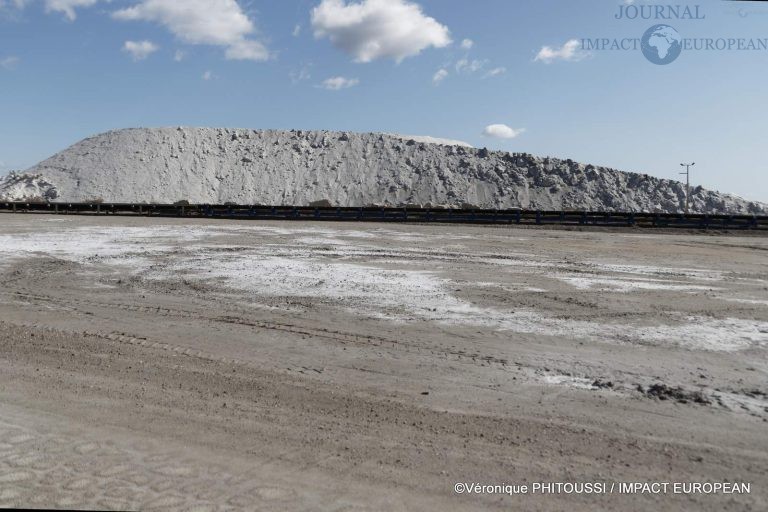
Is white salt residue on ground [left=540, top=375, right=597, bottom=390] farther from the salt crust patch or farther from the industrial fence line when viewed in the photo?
the industrial fence line

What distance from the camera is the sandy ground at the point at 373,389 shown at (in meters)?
3.85

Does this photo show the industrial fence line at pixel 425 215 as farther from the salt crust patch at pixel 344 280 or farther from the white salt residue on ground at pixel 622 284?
the white salt residue on ground at pixel 622 284

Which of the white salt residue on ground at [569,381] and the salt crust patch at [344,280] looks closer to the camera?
A: the white salt residue on ground at [569,381]

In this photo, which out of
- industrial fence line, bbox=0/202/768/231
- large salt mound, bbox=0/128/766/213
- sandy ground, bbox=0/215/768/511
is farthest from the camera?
large salt mound, bbox=0/128/766/213

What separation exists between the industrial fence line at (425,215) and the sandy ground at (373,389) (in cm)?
2076

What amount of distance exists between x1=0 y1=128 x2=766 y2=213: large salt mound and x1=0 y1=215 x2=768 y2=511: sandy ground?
5629 centimetres

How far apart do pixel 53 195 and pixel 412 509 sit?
266 ft

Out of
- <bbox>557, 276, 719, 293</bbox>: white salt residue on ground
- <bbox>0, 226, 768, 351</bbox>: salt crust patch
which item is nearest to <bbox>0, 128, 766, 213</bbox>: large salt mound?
<bbox>0, 226, 768, 351</bbox>: salt crust patch

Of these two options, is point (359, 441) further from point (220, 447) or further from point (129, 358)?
point (129, 358)

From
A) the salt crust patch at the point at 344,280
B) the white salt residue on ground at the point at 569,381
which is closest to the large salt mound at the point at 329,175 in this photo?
the salt crust patch at the point at 344,280

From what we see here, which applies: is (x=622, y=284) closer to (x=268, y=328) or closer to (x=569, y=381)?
(x=569, y=381)

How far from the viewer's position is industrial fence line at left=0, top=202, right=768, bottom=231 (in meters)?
30.6

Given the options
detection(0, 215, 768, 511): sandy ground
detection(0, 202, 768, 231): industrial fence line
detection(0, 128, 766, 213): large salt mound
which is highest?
detection(0, 128, 766, 213): large salt mound

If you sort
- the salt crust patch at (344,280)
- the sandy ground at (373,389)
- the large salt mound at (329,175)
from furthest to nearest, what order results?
1. the large salt mound at (329,175)
2. the salt crust patch at (344,280)
3. the sandy ground at (373,389)
